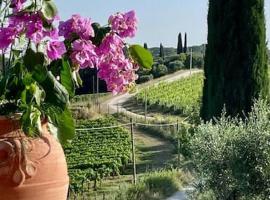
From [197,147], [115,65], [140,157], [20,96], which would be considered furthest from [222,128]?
[140,157]

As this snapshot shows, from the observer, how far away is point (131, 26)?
266 centimetres

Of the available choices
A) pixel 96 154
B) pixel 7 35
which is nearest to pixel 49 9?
pixel 7 35

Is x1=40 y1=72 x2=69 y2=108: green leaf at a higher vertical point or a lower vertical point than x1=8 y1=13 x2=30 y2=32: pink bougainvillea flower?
lower

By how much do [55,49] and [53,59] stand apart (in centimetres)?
7

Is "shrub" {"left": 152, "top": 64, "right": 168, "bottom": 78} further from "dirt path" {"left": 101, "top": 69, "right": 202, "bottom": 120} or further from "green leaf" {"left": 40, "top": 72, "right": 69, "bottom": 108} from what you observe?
"green leaf" {"left": 40, "top": 72, "right": 69, "bottom": 108}

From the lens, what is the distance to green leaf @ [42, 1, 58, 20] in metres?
2.44

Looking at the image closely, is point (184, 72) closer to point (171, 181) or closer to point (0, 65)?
point (171, 181)

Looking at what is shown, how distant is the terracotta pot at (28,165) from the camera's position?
2393 millimetres

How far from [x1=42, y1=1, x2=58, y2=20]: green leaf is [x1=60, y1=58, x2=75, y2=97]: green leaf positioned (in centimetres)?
24

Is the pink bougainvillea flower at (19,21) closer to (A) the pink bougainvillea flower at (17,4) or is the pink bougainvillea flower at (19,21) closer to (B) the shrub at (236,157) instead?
(A) the pink bougainvillea flower at (17,4)

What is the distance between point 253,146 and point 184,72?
106ft

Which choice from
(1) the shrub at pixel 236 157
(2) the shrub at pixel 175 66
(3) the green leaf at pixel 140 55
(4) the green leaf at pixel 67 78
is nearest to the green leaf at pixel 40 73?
(4) the green leaf at pixel 67 78

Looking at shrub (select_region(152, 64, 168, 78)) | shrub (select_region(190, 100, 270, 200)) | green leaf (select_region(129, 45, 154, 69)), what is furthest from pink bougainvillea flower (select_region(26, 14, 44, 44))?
shrub (select_region(152, 64, 168, 78))

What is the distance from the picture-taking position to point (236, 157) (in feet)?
15.5
